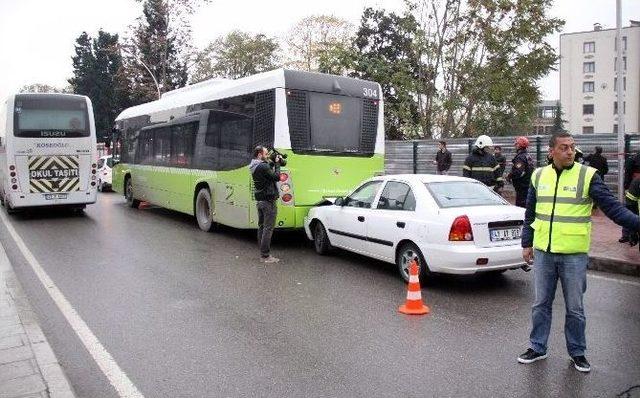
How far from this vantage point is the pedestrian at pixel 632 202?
669 centimetres

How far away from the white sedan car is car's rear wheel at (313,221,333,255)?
456mm

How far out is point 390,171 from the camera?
22.7 meters

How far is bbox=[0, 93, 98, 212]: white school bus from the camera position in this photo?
14195 mm

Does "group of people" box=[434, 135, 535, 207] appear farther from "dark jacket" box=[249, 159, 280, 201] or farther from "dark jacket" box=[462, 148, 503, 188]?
"dark jacket" box=[249, 159, 280, 201]

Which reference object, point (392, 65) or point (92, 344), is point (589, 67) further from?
point (92, 344)

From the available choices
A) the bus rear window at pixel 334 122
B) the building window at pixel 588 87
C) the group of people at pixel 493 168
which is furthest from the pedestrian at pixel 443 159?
the building window at pixel 588 87

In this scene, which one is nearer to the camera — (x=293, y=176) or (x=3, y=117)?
(x=293, y=176)

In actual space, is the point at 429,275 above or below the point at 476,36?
below

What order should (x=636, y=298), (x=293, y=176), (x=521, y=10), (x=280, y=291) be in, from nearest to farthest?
1. (x=636, y=298)
2. (x=280, y=291)
3. (x=293, y=176)
4. (x=521, y=10)

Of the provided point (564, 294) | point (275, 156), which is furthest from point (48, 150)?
point (564, 294)

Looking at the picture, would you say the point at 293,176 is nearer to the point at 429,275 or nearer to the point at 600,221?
the point at 429,275

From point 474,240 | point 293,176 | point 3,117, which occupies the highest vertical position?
point 3,117

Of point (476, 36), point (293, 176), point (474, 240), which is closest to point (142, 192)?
point (293, 176)

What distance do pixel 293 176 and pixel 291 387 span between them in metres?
6.17
